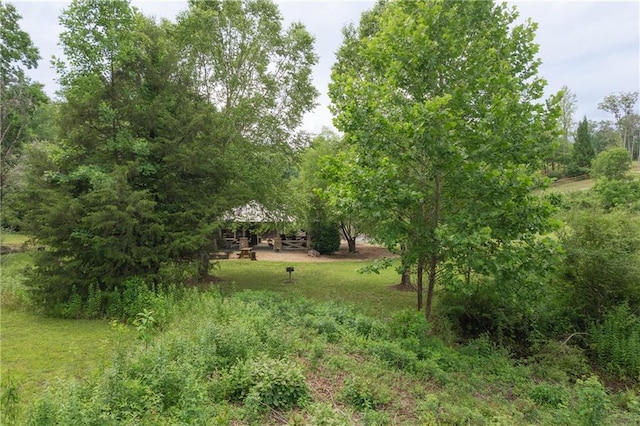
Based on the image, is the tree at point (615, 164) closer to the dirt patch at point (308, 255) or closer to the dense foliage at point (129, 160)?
the dirt patch at point (308, 255)

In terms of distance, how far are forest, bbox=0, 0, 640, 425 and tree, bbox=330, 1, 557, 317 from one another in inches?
1.9

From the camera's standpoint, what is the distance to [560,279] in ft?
29.7

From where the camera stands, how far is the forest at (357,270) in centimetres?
432

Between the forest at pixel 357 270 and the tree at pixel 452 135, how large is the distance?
5 centimetres

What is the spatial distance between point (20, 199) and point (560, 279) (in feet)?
46.9

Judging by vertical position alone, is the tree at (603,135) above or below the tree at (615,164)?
above

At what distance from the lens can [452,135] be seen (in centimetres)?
693

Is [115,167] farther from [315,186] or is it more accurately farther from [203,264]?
[315,186]

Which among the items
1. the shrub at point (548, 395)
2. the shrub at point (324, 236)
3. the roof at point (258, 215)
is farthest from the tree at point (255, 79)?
the shrub at point (548, 395)

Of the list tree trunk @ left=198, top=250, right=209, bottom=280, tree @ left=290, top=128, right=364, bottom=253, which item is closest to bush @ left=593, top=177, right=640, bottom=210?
tree @ left=290, top=128, right=364, bottom=253

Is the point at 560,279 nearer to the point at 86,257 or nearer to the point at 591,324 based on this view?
the point at 591,324

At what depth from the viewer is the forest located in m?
4.32

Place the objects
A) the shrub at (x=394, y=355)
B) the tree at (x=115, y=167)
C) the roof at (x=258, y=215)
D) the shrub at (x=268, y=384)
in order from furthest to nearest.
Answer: the roof at (x=258, y=215) < the tree at (x=115, y=167) < the shrub at (x=394, y=355) < the shrub at (x=268, y=384)

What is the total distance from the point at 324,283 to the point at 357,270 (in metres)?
5.80
